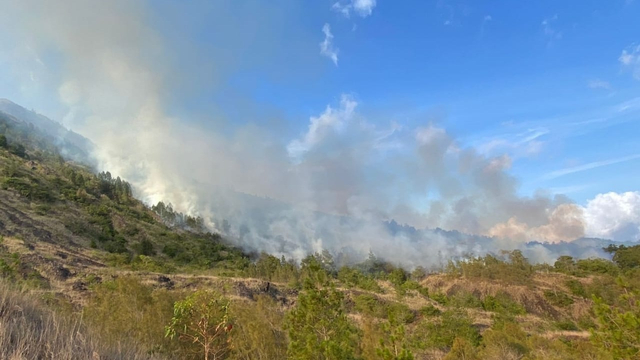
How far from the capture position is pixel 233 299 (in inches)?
1160

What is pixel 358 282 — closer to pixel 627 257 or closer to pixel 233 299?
pixel 233 299

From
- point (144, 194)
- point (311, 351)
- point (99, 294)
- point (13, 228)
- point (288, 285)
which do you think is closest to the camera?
point (311, 351)

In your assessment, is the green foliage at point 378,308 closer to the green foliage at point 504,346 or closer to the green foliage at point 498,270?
the green foliage at point 504,346

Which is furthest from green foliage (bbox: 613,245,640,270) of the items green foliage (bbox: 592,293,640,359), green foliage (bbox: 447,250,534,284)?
green foliage (bbox: 592,293,640,359)

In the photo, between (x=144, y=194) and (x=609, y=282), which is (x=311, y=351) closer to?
(x=609, y=282)

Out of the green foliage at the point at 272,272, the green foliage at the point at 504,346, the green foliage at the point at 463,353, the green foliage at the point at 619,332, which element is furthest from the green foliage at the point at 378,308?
the green foliage at the point at 619,332

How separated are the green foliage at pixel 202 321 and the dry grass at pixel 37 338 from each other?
8.22 m

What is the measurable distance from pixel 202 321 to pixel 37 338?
11.1 metres

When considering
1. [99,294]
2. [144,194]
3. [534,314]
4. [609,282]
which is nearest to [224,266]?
[99,294]

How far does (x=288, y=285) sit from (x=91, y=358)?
186 feet

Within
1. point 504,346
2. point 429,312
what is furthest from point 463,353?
point 429,312

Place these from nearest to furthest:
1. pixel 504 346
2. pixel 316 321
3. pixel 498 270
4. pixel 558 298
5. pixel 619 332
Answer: pixel 619 332 → pixel 316 321 → pixel 504 346 → pixel 558 298 → pixel 498 270

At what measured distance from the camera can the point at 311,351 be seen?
13211 mm

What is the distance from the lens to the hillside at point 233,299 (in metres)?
12.8
